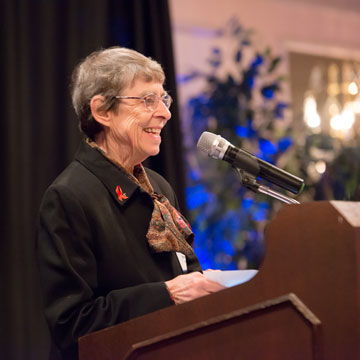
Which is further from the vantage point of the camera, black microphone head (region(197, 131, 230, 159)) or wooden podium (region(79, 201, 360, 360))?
black microphone head (region(197, 131, 230, 159))

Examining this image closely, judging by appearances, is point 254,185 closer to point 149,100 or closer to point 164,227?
point 164,227

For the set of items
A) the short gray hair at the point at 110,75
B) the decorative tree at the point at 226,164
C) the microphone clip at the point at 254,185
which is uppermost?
the short gray hair at the point at 110,75

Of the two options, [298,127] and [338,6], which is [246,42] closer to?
[298,127]

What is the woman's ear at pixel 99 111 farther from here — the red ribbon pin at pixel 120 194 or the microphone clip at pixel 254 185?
the microphone clip at pixel 254 185

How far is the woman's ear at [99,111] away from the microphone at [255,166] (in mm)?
483

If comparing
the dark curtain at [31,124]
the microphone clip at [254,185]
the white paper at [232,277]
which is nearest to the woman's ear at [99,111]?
the microphone clip at [254,185]

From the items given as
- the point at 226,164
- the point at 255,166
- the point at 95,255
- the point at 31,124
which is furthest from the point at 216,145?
the point at 226,164

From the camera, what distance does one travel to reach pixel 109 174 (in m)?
1.82

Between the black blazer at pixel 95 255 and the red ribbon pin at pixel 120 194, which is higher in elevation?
the red ribbon pin at pixel 120 194

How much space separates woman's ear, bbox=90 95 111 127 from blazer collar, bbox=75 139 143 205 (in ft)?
0.34

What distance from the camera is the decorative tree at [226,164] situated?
4.48 metres

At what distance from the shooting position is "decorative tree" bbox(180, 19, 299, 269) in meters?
4.48

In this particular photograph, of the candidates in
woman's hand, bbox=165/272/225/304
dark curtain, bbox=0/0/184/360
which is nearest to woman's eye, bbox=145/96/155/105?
woman's hand, bbox=165/272/225/304

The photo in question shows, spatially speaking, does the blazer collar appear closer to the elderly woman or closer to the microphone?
the elderly woman
